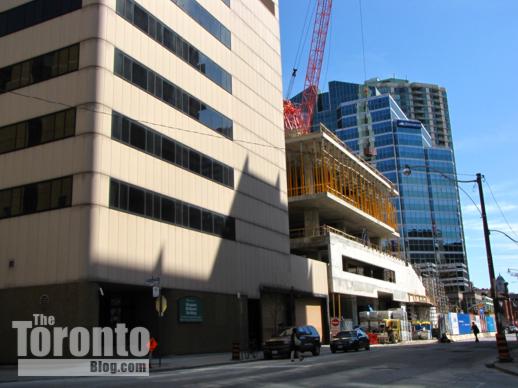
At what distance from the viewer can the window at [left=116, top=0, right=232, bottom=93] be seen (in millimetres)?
34125

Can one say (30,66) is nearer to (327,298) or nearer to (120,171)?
(120,171)

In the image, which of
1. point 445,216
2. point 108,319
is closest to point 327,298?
point 108,319

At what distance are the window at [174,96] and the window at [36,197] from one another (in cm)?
726

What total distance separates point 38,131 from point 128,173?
217 inches

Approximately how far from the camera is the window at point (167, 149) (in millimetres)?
31812

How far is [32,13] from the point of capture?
1328 inches

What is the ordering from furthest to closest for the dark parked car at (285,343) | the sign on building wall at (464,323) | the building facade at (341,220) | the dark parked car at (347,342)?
the sign on building wall at (464,323) → the building facade at (341,220) → the dark parked car at (347,342) → the dark parked car at (285,343)

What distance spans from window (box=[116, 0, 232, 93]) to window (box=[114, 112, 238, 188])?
3722mm

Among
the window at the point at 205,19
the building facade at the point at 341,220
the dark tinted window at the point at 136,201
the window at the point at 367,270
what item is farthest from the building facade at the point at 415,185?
the dark tinted window at the point at 136,201

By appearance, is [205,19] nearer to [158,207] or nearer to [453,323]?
[158,207]

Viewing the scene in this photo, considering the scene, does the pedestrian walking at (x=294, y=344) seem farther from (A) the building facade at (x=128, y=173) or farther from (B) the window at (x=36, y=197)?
(B) the window at (x=36, y=197)

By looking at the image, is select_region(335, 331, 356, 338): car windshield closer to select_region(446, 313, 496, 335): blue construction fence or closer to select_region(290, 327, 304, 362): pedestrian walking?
select_region(290, 327, 304, 362): pedestrian walking

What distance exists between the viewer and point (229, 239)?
4047 centimetres

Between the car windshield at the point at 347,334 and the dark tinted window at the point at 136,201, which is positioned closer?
the dark tinted window at the point at 136,201
